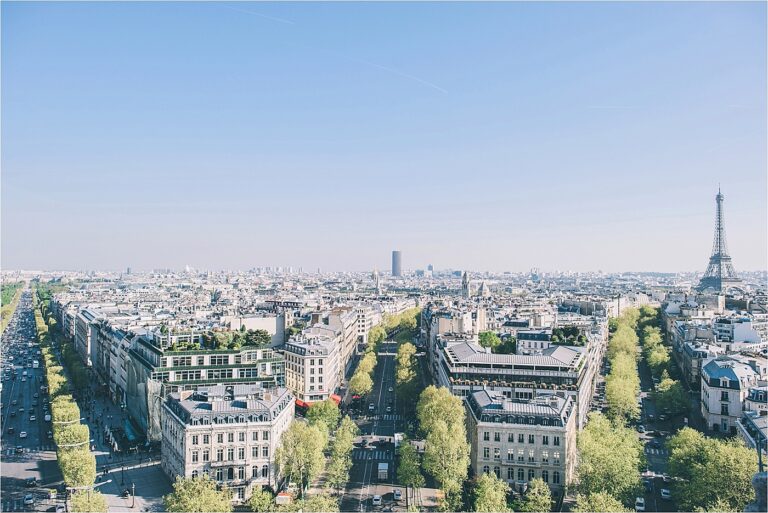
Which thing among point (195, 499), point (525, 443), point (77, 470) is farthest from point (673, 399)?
point (77, 470)

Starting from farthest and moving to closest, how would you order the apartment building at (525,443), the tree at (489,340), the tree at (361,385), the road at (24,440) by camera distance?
the tree at (489,340), the tree at (361,385), the road at (24,440), the apartment building at (525,443)

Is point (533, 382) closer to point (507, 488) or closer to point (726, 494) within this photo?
point (507, 488)

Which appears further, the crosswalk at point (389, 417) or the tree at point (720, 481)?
the crosswalk at point (389, 417)

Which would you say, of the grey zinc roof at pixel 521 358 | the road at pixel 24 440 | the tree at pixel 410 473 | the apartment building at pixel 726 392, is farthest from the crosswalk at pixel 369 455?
the apartment building at pixel 726 392

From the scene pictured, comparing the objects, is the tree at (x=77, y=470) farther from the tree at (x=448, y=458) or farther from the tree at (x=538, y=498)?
the tree at (x=538, y=498)

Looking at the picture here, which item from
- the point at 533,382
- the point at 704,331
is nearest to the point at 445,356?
the point at 533,382

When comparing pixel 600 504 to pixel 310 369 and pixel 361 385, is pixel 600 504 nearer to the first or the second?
pixel 361 385
